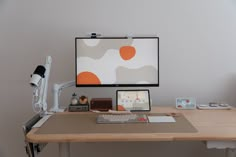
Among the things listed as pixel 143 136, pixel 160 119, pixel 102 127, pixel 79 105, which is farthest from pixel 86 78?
pixel 143 136

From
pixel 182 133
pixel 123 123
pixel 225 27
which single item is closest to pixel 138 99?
pixel 123 123

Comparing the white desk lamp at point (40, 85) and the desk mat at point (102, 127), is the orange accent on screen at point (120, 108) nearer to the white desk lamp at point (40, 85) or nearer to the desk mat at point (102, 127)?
the desk mat at point (102, 127)

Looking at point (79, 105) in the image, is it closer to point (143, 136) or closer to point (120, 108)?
point (120, 108)

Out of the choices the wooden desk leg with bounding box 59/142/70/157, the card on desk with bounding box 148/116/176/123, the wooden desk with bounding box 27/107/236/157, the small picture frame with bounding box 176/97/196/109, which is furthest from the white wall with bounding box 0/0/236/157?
the wooden desk with bounding box 27/107/236/157

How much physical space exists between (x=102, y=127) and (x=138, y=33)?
37.4 inches

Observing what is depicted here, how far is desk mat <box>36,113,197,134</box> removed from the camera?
4.94 ft

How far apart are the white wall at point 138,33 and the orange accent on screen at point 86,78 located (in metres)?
0.31

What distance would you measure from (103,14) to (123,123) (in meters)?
0.99

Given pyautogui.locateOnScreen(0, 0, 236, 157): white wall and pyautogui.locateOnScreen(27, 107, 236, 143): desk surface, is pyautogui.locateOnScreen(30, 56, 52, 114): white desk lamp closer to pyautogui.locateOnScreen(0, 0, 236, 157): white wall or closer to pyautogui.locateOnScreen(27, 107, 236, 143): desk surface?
pyautogui.locateOnScreen(27, 107, 236, 143): desk surface

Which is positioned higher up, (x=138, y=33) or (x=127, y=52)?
(x=138, y=33)

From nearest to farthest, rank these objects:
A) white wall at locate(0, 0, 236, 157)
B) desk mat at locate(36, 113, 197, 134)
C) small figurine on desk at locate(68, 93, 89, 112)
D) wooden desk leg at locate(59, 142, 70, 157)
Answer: desk mat at locate(36, 113, 197, 134) < wooden desk leg at locate(59, 142, 70, 157) < small figurine on desk at locate(68, 93, 89, 112) < white wall at locate(0, 0, 236, 157)

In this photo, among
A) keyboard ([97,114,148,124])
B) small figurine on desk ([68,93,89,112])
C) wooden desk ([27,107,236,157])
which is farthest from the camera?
small figurine on desk ([68,93,89,112])

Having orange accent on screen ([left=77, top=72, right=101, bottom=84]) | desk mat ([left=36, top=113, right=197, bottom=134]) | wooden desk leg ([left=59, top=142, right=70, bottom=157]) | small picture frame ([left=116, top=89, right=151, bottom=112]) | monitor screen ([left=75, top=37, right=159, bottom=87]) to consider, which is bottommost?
wooden desk leg ([left=59, top=142, right=70, bottom=157])

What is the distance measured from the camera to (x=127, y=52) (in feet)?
6.52
